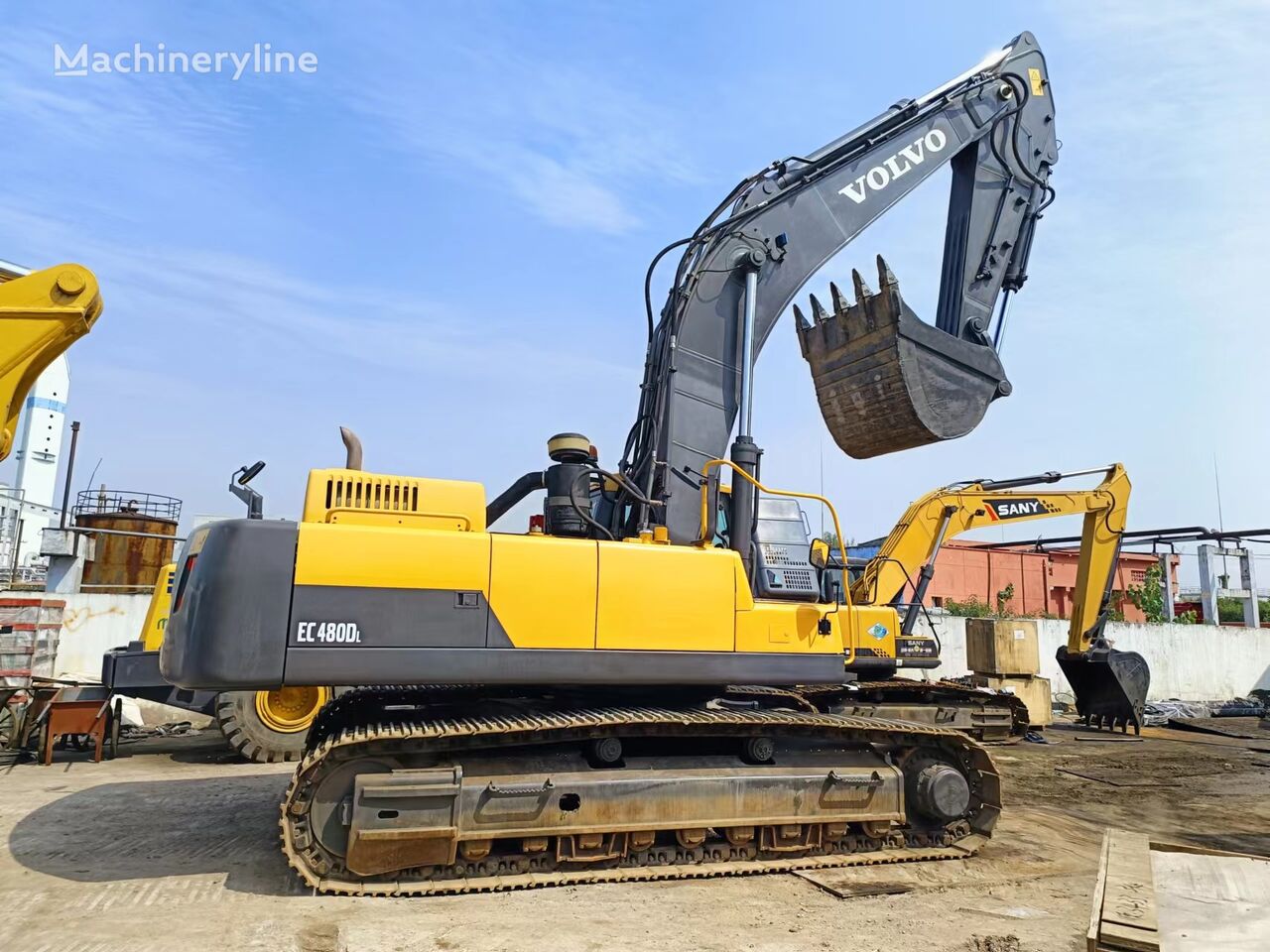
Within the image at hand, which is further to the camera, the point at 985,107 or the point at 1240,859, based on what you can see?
the point at 985,107

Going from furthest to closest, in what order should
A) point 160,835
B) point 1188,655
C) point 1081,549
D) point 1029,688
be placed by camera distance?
point 1188,655, point 1029,688, point 1081,549, point 160,835

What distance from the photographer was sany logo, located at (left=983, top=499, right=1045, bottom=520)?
452 inches

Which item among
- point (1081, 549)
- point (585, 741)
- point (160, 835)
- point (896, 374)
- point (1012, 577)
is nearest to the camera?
point (585, 741)

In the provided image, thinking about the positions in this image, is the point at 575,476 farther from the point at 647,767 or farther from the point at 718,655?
the point at 647,767

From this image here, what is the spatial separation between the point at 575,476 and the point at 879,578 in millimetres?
5565

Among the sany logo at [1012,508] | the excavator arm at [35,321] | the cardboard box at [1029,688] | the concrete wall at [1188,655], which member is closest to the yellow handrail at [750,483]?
the excavator arm at [35,321]

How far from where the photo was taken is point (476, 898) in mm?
4789

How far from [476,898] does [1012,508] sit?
9.19 m

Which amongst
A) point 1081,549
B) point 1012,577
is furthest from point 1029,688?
point 1012,577

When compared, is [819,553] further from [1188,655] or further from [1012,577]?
[1012,577]

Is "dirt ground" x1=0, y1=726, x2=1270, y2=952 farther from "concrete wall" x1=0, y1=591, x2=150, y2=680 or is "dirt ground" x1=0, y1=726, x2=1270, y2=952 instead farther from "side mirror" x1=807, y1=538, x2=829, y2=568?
"concrete wall" x1=0, y1=591, x2=150, y2=680

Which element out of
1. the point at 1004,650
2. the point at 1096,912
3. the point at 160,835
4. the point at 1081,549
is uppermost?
the point at 1081,549

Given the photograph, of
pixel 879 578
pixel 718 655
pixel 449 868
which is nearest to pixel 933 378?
pixel 879 578

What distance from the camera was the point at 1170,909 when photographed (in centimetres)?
292
